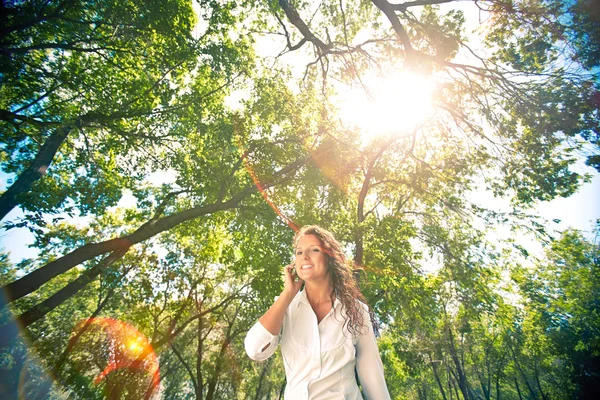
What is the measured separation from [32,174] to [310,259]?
31.4ft

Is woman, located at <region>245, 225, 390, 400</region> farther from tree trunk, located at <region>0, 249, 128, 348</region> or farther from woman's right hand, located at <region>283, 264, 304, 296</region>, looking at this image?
tree trunk, located at <region>0, 249, 128, 348</region>

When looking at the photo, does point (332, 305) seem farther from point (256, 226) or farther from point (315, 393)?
point (256, 226)

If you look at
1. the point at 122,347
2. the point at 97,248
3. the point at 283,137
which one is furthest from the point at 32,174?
the point at 122,347

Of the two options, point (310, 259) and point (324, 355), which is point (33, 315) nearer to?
point (310, 259)

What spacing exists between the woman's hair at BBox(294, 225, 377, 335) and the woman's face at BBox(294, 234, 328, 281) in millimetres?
81

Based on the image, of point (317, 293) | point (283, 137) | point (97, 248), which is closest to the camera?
point (317, 293)

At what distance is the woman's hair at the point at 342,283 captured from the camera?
7.31 ft

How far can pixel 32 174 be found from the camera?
754 cm

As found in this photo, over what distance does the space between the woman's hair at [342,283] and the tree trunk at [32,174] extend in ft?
27.6

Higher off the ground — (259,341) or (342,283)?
(342,283)

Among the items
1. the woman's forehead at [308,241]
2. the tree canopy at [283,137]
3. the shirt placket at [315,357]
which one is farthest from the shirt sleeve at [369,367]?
the tree canopy at [283,137]

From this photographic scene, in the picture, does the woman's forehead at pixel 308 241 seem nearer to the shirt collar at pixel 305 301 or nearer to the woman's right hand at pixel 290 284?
the woman's right hand at pixel 290 284

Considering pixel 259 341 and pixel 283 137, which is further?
pixel 283 137

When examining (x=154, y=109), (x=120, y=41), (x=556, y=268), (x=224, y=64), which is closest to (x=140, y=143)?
(x=154, y=109)
